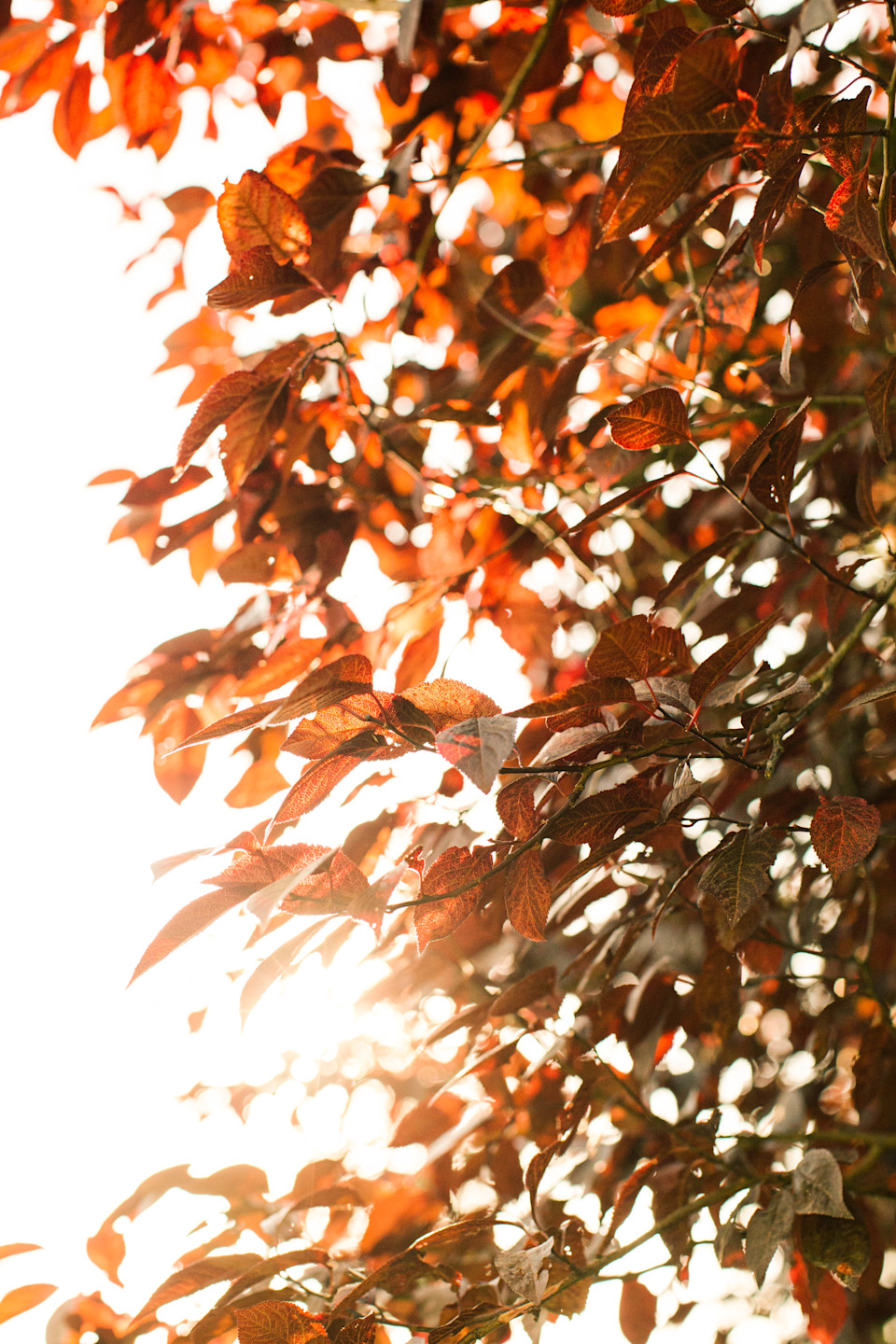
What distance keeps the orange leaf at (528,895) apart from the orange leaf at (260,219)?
443 millimetres

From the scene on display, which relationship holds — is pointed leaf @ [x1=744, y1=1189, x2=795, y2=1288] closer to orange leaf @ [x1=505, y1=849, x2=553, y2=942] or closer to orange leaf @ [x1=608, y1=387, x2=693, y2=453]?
orange leaf @ [x1=505, y1=849, x2=553, y2=942]

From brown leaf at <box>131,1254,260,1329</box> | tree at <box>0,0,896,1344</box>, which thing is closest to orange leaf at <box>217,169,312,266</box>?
tree at <box>0,0,896,1344</box>

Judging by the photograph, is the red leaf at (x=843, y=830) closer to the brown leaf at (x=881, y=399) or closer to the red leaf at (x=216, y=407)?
the brown leaf at (x=881, y=399)

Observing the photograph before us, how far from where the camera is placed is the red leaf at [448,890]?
0.49 metres

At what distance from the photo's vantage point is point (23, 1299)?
3.12 ft

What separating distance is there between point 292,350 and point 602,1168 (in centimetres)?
85

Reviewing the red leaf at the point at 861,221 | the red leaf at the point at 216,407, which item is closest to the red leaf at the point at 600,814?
the red leaf at the point at 861,221

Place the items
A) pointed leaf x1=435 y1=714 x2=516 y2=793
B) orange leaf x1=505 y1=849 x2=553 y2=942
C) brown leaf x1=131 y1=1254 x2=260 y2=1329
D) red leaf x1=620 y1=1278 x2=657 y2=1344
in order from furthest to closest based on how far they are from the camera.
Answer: red leaf x1=620 y1=1278 x2=657 y2=1344 < brown leaf x1=131 y1=1254 x2=260 y2=1329 < orange leaf x1=505 y1=849 x2=553 y2=942 < pointed leaf x1=435 y1=714 x2=516 y2=793

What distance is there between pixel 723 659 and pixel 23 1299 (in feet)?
3.40

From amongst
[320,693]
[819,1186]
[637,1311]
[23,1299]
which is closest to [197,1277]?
[23,1299]

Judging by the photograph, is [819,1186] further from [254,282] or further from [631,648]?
[254,282]

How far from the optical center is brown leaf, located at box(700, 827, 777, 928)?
17.6 inches

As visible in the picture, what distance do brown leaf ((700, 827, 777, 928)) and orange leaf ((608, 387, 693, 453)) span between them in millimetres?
225

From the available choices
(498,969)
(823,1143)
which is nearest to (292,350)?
(498,969)
